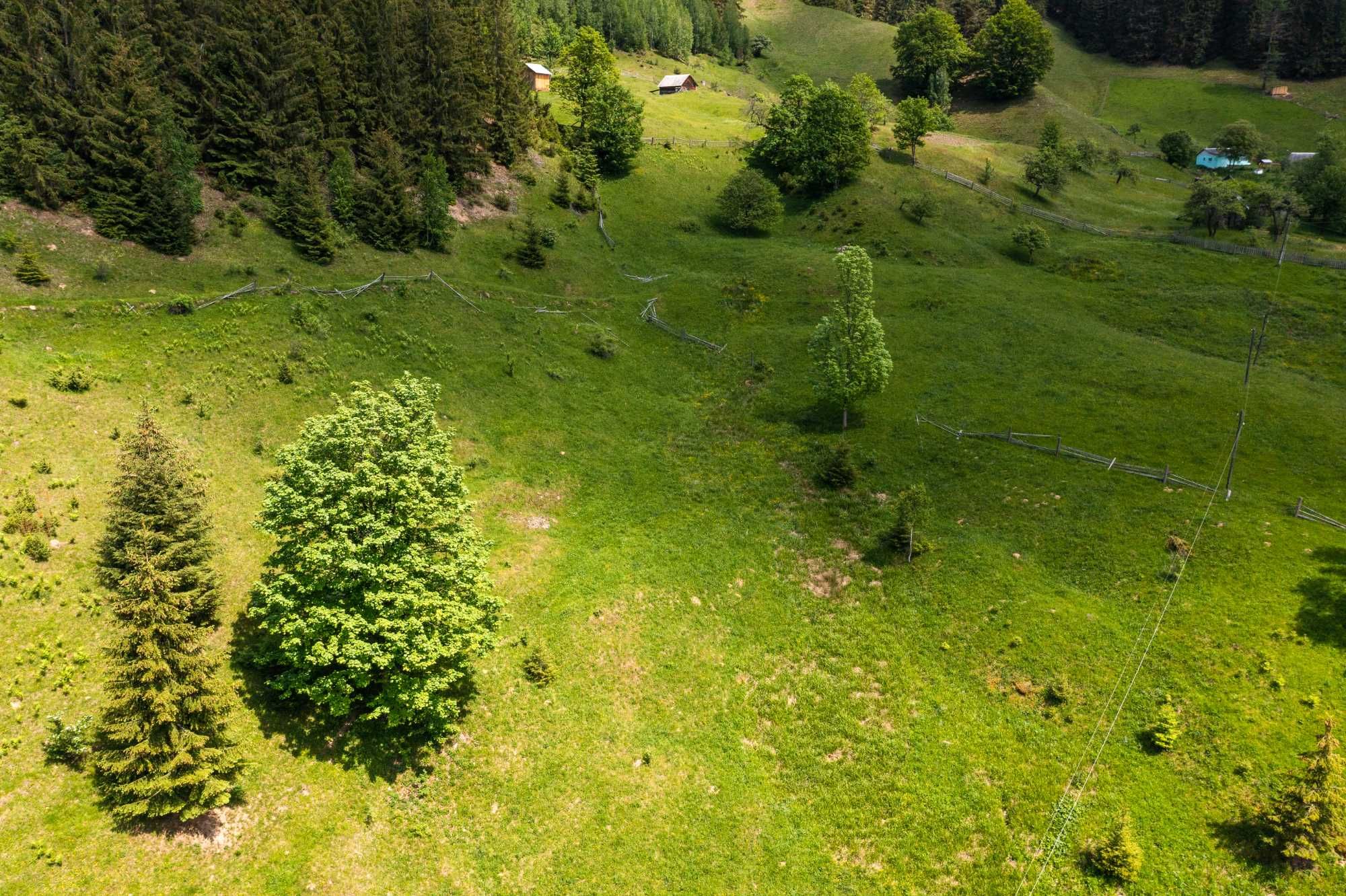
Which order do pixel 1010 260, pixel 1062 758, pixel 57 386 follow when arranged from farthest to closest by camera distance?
pixel 1010 260, pixel 57 386, pixel 1062 758

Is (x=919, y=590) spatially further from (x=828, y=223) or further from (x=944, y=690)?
(x=828, y=223)

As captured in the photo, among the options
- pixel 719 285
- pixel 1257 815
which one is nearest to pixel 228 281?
pixel 719 285

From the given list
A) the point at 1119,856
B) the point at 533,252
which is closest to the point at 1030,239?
the point at 533,252

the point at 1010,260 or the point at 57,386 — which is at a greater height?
the point at 57,386

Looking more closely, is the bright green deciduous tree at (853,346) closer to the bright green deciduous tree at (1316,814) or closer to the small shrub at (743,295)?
the small shrub at (743,295)

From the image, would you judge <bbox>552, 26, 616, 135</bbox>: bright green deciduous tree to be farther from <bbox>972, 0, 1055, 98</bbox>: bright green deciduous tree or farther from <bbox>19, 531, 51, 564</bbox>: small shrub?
<bbox>972, 0, 1055, 98</bbox>: bright green deciduous tree

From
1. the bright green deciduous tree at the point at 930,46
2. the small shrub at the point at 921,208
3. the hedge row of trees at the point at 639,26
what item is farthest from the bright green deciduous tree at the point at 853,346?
the bright green deciduous tree at the point at 930,46

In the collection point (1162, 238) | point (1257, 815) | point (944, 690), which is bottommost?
point (944, 690)
